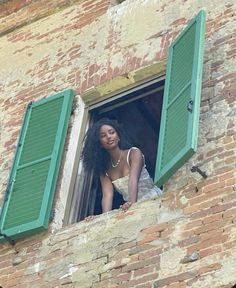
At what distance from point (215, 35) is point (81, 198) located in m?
2.00

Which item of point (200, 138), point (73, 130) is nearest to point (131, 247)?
point (200, 138)

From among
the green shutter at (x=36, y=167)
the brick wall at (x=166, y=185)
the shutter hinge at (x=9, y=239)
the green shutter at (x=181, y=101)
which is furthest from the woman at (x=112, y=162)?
the shutter hinge at (x=9, y=239)

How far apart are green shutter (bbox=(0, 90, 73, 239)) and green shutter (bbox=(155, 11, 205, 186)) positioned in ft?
3.65

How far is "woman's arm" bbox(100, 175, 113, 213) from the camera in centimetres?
926

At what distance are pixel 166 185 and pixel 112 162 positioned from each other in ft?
4.08

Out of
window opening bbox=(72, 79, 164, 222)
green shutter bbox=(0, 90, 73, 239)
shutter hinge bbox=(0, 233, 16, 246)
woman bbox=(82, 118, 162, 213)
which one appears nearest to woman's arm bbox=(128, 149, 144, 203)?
woman bbox=(82, 118, 162, 213)

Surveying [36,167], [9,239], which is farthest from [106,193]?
[9,239]

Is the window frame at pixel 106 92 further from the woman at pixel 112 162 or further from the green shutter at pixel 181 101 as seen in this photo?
the green shutter at pixel 181 101

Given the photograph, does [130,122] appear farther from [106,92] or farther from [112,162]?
[112,162]

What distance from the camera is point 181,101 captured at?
8617mm

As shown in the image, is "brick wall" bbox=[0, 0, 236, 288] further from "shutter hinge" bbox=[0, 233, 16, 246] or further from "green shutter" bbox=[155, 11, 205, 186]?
"green shutter" bbox=[155, 11, 205, 186]

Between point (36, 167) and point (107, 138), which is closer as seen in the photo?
point (36, 167)

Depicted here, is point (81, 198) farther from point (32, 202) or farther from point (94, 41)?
point (94, 41)

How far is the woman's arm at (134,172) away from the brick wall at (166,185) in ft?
1.66
